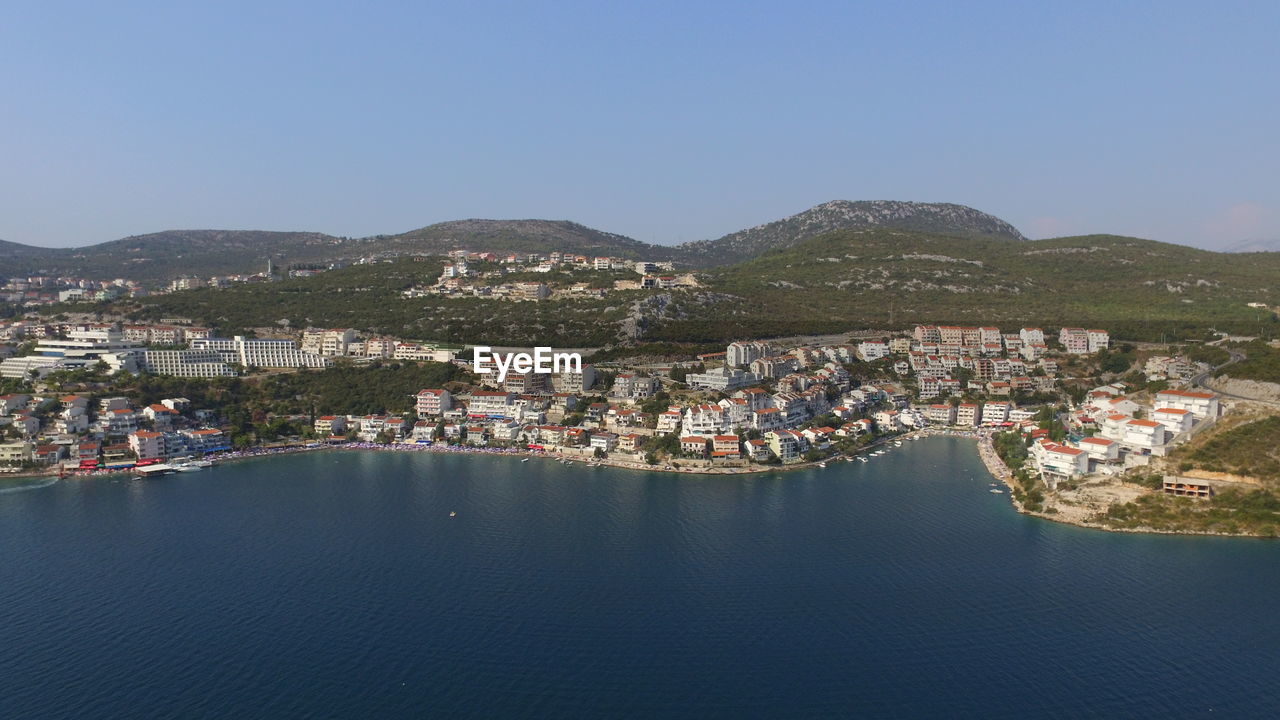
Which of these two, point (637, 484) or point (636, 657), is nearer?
point (636, 657)

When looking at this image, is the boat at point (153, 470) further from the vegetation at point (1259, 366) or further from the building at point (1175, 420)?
the vegetation at point (1259, 366)

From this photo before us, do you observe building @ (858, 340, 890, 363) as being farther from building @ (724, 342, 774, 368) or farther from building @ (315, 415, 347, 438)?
building @ (315, 415, 347, 438)

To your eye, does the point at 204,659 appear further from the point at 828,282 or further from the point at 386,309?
the point at 828,282

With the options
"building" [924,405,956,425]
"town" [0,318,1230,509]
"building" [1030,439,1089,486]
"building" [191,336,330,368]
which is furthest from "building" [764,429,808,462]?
"building" [191,336,330,368]

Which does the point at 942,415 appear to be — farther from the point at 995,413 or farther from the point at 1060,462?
the point at 1060,462

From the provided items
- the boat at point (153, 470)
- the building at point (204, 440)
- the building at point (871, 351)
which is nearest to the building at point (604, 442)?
the building at point (204, 440)

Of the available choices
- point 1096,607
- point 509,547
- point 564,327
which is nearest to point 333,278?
point 564,327
